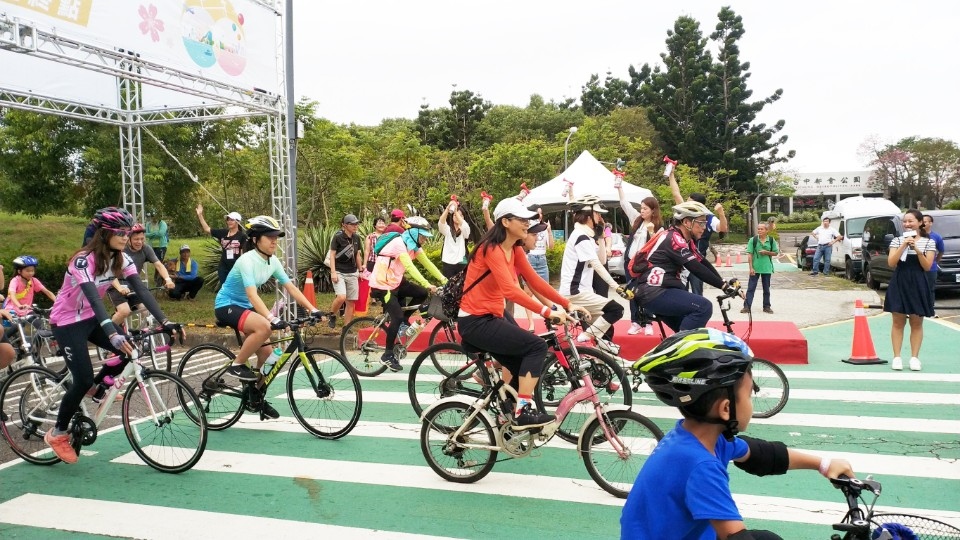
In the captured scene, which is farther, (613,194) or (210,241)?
(613,194)

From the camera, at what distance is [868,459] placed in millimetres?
5488

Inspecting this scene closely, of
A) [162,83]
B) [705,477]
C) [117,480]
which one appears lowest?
[117,480]

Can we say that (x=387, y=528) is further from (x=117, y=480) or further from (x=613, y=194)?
(x=613, y=194)

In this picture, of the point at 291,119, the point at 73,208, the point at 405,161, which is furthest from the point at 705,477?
the point at 405,161

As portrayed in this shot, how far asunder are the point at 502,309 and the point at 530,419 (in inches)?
34.1

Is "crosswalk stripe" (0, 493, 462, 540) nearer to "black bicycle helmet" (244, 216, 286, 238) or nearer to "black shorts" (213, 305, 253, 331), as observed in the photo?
"black shorts" (213, 305, 253, 331)

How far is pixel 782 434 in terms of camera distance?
620 cm

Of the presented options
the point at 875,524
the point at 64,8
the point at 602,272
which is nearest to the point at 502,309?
the point at 602,272

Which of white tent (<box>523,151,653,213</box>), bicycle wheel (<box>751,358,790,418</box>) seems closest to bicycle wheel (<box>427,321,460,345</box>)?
bicycle wheel (<box>751,358,790,418</box>)

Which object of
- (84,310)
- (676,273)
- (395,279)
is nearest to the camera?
(84,310)

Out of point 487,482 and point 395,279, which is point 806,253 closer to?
point 395,279

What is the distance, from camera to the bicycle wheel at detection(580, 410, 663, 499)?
4.67m

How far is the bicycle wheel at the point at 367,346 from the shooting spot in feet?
30.0

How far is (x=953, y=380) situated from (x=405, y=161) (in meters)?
26.7
